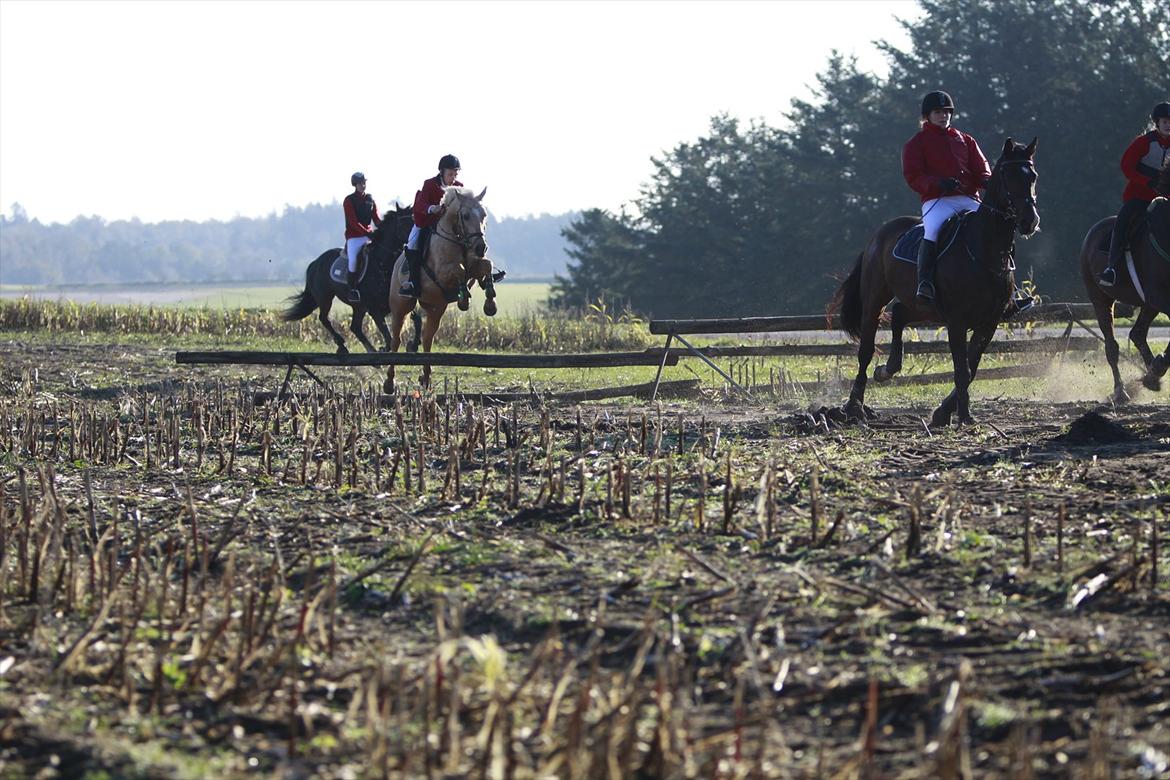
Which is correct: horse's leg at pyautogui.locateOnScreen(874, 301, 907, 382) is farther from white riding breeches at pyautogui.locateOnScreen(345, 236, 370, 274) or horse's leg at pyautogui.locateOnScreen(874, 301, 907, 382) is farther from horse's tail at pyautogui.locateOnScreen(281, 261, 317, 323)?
horse's tail at pyautogui.locateOnScreen(281, 261, 317, 323)

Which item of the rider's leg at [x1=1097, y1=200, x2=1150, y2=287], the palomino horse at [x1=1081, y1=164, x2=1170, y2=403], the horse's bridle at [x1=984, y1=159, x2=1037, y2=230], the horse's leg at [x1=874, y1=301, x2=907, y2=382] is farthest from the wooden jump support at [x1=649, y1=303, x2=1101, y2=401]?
the horse's bridle at [x1=984, y1=159, x2=1037, y2=230]

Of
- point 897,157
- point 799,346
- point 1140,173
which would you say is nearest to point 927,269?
point 1140,173

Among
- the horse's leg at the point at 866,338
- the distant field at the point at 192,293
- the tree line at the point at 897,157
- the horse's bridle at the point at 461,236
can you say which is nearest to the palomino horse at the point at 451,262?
the horse's bridle at the point at 461,236

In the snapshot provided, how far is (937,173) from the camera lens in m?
13.2

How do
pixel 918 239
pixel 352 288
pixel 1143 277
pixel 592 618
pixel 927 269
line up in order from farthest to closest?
pixel 352 288, pixel 1143 277, pixel 918 239, pixel 927 269, pixel 592 618

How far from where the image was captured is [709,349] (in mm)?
17609

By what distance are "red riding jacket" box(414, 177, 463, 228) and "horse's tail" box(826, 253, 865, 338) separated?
521 centimetres

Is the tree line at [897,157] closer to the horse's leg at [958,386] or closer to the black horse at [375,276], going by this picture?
the black horse at [375,276]

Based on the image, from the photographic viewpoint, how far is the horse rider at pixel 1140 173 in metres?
14.2

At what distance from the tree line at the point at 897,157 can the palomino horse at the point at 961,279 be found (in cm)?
2824

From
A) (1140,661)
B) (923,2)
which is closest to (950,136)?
(1140,661)

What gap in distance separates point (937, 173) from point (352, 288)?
1004 cm

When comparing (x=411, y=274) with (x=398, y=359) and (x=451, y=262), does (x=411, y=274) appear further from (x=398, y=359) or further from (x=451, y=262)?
(x=398, y=359)

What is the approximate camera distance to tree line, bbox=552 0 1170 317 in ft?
143
